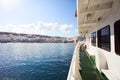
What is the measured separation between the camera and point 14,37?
145m

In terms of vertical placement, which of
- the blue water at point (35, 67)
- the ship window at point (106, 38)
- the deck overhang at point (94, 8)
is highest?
the deck overhang at point (94, 8)

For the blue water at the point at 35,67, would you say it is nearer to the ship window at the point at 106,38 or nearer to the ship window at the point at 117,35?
the ship window at the point at 106,38

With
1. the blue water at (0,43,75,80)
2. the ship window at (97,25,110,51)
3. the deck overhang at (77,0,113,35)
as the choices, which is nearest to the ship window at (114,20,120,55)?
the deck overhang at (77,0,113,35)

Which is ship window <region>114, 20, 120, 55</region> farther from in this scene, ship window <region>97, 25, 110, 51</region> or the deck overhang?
ship window <region>97, 25, 110, 51</region>

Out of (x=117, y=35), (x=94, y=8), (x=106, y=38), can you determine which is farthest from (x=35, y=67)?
(x=117, y=35)

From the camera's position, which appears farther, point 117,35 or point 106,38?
point 106,38

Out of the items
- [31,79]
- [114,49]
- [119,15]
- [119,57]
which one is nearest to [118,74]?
[119,57]

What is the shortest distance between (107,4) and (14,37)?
15091 centimetres

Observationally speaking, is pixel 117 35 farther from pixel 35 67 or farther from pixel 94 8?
pixel 35 67

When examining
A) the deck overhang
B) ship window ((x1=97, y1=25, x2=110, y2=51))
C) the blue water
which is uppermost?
the deck overhang

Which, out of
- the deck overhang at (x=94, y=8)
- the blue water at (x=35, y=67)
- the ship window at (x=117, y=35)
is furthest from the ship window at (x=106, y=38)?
the blue water at (x=35, y=67)

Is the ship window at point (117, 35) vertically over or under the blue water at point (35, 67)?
over

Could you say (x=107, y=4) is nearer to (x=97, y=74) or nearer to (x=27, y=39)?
(x=97, y=74)

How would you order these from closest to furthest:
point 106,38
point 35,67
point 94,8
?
point 94,8 < point 106,38 < point 35,67
